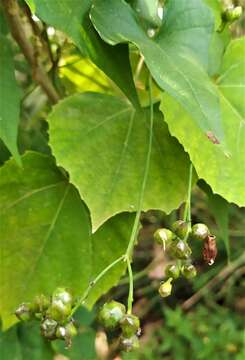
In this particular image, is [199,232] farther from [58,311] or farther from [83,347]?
[83,347]

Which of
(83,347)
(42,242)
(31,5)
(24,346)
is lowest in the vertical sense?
(83,347)

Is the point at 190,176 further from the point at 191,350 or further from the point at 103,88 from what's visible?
the point at 191,350

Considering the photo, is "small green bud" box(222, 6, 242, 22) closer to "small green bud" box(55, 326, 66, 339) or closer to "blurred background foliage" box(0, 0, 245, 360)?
"blurred background foliage" box(0, 0, 245, 360)

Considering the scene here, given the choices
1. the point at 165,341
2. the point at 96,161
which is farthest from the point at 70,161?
the point at 165,341

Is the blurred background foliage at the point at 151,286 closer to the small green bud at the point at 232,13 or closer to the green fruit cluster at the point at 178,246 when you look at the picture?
the small green bud at the point at 232,13

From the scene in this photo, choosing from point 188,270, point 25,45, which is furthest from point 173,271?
point 25,45

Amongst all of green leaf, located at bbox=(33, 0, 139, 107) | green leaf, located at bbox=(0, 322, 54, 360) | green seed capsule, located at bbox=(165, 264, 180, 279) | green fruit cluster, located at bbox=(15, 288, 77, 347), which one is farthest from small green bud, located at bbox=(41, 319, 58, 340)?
green leaf, located at bbox=(0, 322, 54, 360)
